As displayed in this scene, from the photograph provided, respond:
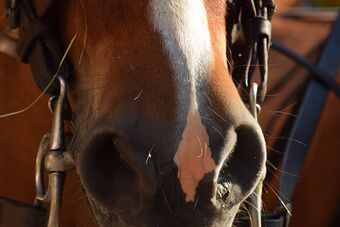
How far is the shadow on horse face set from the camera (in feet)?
4.15

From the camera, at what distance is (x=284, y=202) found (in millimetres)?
1903

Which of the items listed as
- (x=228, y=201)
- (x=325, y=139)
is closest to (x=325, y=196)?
(x=325, y=139)

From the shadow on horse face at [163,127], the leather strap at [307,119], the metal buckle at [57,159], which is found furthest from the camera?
the leather strap at [307,119]

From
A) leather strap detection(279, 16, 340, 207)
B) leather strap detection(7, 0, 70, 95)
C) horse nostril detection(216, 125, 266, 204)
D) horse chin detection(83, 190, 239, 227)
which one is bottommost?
leather strap detection(279, 16, 340, 207)

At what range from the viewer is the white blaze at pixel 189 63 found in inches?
49.9

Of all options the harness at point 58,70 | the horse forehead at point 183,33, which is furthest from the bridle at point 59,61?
the horse forehead at point 183,33

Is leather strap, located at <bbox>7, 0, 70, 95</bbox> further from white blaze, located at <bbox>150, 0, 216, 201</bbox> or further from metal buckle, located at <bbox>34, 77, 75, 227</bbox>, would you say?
white blaze, located at <bbox>150, 0, 216, 201</bbox>

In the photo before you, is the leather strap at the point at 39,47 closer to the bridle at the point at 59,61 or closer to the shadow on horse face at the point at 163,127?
the bridle at the point at 59,61

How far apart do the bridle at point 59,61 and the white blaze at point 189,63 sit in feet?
0.79

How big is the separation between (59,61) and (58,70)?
3 centimetres

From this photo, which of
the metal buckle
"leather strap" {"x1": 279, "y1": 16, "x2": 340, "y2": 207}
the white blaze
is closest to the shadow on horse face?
the white blaze

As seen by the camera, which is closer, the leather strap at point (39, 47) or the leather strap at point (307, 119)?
the leather strap at point (39, 47)

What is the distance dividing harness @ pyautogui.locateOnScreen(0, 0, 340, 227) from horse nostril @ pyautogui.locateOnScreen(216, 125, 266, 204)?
0.24 m

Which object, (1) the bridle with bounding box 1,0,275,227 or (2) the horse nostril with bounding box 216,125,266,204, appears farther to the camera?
(1) the bridle with bounding box 1,0,275,227
